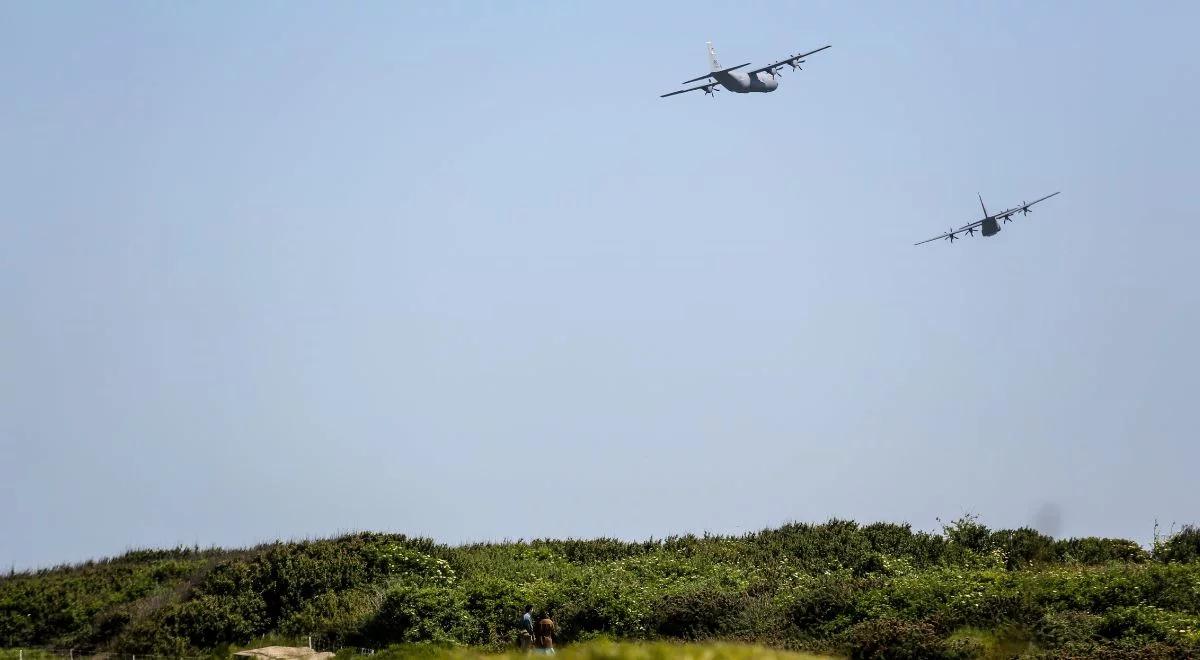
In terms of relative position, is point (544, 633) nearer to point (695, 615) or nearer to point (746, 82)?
point (695, 615)

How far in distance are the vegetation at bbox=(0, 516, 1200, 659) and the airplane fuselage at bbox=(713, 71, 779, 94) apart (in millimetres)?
31725

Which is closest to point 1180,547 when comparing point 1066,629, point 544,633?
point 1066,629

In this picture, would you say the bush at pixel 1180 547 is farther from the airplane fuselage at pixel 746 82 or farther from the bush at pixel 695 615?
the airplane fuselage at pixel 746 82

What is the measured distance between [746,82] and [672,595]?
45.2 meters

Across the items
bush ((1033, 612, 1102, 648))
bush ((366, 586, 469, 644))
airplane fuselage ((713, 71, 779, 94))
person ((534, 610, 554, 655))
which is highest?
airplane fuselage ((713, 71, 779, 94))

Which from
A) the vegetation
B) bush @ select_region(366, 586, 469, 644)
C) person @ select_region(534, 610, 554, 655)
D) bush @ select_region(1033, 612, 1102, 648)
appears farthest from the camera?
bush @ select_region(366, 586, 469, 644)

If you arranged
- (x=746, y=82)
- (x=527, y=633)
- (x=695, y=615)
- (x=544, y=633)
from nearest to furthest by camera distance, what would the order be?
(x=544, y=633)
(x=527, y=633)
(x=695, y=615)
(x=746, y=82)

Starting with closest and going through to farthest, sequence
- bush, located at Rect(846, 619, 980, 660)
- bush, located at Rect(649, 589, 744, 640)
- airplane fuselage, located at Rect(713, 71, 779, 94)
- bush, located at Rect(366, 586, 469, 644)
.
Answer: bush, located at Rect(846, 619, 980, 660) < bush, located at Rect(649, 589, 744, 640) < bush, located at Rect(366, 586, 469, 644) < airplane fuselage, located at Rect(713, 71, 779, 94)

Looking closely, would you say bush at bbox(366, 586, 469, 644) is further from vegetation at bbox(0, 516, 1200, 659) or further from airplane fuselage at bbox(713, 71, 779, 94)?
airplane fuselage at bbox(713, 71, 779, 94)

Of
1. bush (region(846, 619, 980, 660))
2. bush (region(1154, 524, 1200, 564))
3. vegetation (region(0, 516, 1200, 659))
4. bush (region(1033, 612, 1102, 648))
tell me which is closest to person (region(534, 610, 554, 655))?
vegetation (region(0, 516, 1200, 659))

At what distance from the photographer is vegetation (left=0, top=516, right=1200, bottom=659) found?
30.5 metres

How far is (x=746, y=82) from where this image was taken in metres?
75.0

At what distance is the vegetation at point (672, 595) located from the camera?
3053cm

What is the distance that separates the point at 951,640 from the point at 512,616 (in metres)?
12.3
